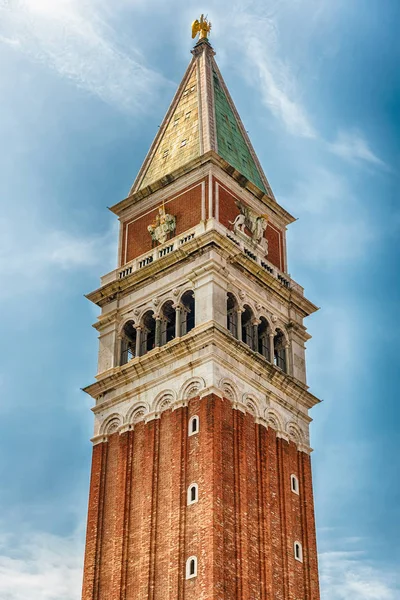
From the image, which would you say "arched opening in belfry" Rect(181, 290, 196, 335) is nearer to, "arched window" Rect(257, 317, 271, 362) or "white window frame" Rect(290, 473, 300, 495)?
"arched window" Rect(257, 317, 271, 362)

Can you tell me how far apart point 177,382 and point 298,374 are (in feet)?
32.0

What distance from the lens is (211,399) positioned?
68375mm

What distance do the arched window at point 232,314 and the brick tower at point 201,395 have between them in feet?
0.29

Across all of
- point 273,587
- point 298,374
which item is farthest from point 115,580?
point 298,374

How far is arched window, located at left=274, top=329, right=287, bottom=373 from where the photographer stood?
254 ft

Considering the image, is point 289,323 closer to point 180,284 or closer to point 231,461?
point 180,284

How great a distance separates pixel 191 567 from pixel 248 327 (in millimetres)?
18211

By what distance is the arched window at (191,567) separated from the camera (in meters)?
62.7

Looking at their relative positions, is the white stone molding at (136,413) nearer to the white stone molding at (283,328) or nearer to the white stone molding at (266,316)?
the white stone molding at (266,316)

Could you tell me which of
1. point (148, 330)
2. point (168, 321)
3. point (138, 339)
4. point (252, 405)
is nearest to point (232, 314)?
point (168, 321)

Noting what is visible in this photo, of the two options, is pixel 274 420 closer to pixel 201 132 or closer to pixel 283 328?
pixel 283 328

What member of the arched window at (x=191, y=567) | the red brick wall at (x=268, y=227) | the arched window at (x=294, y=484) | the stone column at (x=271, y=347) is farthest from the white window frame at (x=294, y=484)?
the red brick wall at (x=268, y=227)

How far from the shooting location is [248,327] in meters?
75.9

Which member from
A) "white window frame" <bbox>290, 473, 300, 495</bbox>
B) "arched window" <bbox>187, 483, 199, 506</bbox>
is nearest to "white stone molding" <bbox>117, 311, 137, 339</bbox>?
"white window frame" <bbox>290, 473, 300, 495</bbox>
